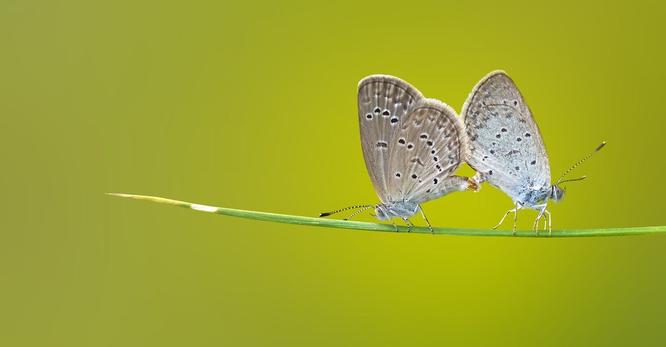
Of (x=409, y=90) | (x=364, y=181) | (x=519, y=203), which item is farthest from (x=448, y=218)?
(x=409, y=90)

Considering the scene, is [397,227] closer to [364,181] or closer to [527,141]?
[527,141]

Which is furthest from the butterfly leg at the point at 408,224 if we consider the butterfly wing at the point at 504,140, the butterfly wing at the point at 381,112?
the butterfly wing at the point at 504,140

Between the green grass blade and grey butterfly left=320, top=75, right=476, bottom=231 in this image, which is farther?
grey butterfly left=320, top=75, right=476, bottom=231

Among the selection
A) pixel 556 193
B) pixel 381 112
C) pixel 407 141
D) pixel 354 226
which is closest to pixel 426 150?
pixel 407 141

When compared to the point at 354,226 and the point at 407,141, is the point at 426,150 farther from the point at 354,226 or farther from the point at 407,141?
the point at 354,226

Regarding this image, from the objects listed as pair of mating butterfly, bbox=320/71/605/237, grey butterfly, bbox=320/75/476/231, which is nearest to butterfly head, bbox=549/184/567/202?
pair of mating butterfly, bbox=320/71/605/237

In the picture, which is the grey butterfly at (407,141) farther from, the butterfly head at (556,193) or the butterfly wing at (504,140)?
the butterfly head at (556,193)

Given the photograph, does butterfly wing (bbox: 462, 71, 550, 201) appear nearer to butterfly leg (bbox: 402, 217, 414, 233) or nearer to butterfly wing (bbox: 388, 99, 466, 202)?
butterfly wing (bbox: 388, 99, 466, 202)
